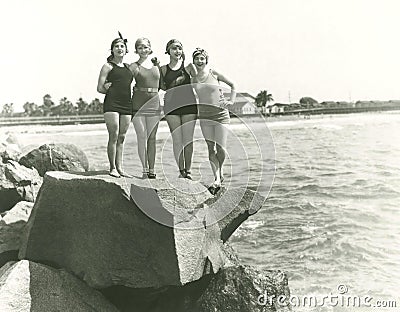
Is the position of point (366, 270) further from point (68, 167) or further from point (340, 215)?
point (68, 167)

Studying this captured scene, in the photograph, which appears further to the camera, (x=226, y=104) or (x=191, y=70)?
(x=226, y=104)

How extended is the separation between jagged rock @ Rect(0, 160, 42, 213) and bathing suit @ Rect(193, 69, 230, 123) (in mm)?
2840

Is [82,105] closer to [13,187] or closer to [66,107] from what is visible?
[66,107]

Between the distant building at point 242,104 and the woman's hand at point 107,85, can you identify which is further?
the distant building at point 242,104

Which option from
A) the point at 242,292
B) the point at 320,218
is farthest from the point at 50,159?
the point at 320,218

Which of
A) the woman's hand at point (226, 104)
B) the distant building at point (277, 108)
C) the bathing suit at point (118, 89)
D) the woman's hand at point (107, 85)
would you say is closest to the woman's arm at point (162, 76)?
the bathing suit at point (118, 89)

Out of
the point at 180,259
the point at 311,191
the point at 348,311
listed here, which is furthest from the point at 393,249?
the point at 180,259

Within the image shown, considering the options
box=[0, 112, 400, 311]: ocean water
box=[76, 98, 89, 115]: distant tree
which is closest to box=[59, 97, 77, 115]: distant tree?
box=[76, 98, 89, 115]: distant tree

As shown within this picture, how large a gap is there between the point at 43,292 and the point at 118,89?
2.15 m

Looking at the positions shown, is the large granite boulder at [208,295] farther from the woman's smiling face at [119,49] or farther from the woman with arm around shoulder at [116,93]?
the woman's smiling face at [119,49]

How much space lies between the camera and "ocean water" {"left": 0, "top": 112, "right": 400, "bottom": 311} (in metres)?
7.98

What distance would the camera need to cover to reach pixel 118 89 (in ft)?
19.1

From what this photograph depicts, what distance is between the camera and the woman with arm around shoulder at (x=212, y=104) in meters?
6.20

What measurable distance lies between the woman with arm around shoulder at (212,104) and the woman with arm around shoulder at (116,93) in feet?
2.61
